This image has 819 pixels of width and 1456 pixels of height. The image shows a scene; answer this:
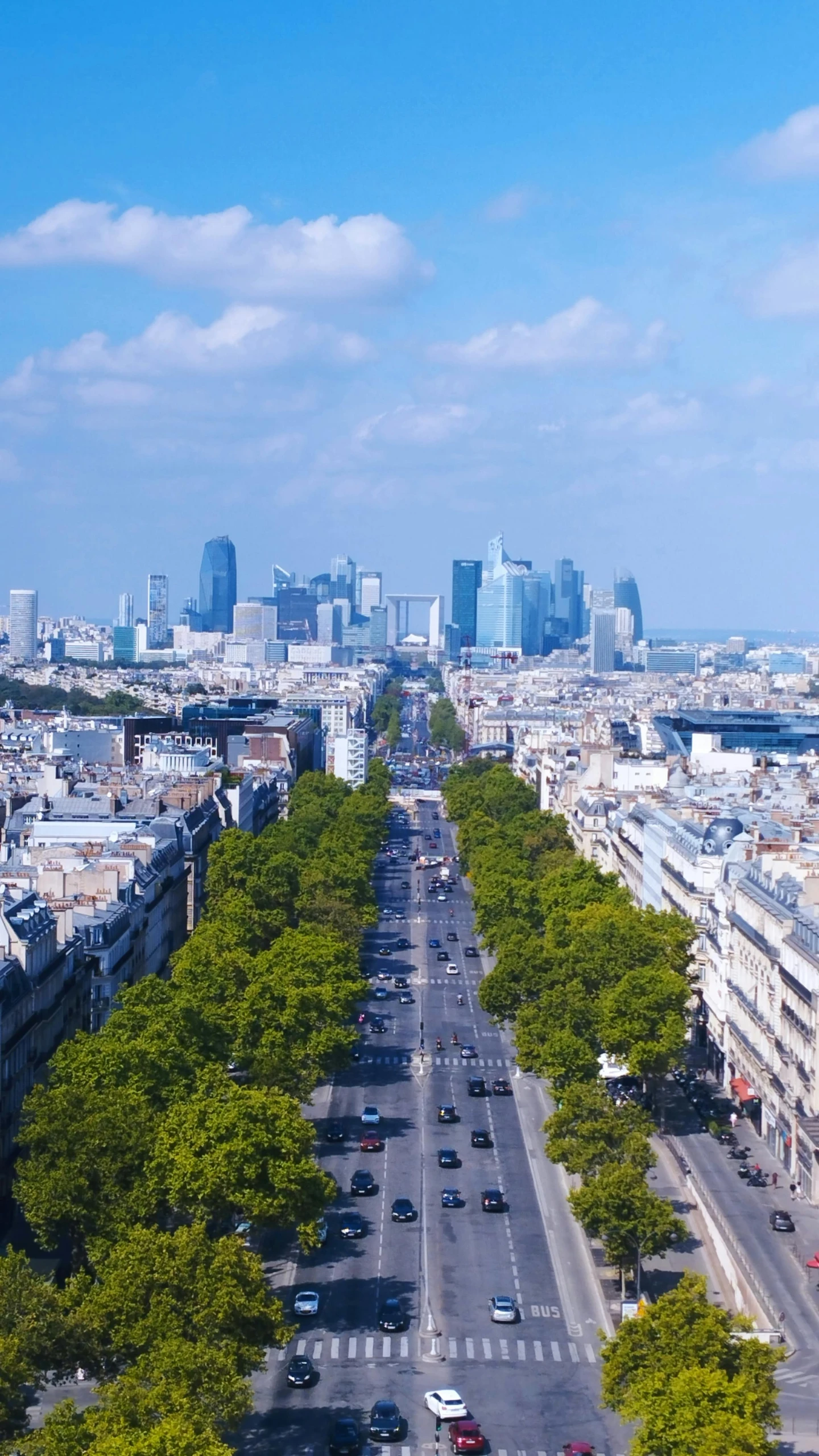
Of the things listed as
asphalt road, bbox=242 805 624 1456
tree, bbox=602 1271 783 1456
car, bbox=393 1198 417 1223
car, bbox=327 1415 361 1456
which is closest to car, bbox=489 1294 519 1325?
asphalt road, bbox=242 805 624 1456

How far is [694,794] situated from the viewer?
423 feet

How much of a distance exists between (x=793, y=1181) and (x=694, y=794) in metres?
66.1

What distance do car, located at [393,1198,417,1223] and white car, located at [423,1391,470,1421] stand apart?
14.6 metres

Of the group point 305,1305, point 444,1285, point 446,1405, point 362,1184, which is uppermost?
point 446,1405

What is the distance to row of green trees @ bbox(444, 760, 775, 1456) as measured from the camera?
1462 inches

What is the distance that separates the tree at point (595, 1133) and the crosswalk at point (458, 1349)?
6.63 meters

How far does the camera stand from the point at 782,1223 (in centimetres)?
5859

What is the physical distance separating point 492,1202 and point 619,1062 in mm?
13733

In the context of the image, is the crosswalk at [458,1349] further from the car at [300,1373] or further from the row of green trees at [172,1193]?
the row of green trees at [172,1193]

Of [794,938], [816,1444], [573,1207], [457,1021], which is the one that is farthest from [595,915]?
[816,1444]

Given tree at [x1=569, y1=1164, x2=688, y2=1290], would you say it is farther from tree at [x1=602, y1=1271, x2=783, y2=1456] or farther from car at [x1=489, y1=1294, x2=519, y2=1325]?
tree at [x1=602, y1=1271, x2=783, y2=1456]

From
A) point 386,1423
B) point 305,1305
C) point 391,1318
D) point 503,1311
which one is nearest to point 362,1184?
point 305,1305

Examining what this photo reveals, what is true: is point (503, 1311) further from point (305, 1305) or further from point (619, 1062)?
point (619, 1062)

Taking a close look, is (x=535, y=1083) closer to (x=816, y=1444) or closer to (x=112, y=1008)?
(x=112, y=1008)
